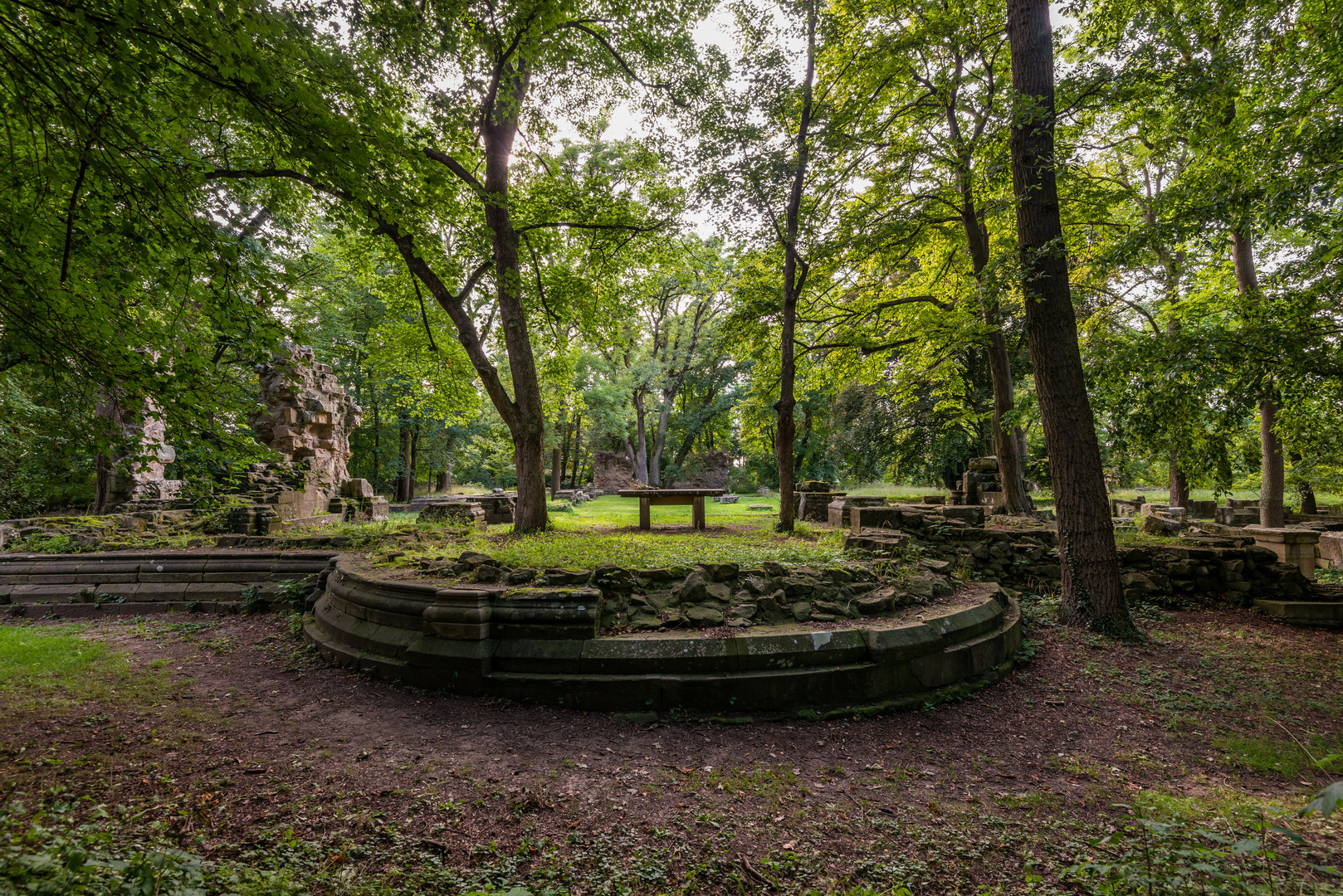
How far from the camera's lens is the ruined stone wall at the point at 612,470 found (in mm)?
32625

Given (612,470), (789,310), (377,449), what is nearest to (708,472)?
(612,470)

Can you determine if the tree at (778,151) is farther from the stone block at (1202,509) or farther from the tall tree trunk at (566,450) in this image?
the tall tree trunk at (566,450)

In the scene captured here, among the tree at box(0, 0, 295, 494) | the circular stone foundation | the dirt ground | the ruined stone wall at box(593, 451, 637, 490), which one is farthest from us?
the ruined stone wall at box(593, 451, 637, 490)

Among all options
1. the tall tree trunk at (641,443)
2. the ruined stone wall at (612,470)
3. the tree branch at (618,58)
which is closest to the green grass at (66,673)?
the tree branch at (618,58)

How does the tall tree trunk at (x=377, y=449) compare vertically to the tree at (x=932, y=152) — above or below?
below

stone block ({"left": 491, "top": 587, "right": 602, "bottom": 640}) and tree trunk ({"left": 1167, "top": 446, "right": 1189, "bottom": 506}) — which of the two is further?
tree trunk ({"left": 1167, "top": 446, "right": 1189, "bottom": 506})

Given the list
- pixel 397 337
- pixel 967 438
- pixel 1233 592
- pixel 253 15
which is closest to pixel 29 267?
pixel 253 15

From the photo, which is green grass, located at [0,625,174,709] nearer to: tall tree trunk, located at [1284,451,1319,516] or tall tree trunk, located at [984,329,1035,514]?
tall tree trunk, located at [984,329,1035,514]

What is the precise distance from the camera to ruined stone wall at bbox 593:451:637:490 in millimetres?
32625

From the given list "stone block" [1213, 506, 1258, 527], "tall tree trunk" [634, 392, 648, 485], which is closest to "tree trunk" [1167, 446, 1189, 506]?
"stone block" [1213, 506, 1258, 527]

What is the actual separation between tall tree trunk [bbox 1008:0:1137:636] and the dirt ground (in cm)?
117

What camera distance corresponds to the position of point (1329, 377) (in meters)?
5.59

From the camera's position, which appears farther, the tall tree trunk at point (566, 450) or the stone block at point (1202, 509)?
the tall tree trunk at point (566, 450)

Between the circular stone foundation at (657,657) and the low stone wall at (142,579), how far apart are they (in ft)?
11.8
